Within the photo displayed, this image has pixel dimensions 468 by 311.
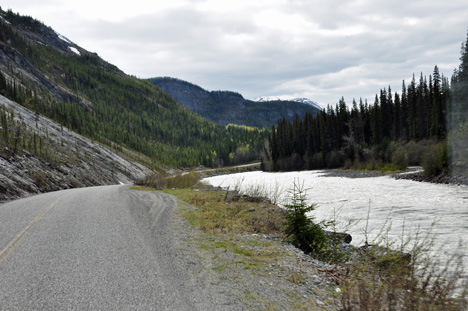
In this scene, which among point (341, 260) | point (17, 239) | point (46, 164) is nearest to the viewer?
point (341, 260)

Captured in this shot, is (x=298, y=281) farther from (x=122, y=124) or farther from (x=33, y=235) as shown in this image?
(x=122, y=124)

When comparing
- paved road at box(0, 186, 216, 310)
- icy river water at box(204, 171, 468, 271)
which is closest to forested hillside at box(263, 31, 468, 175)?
icy river water at box(204, 171, 468, 271)

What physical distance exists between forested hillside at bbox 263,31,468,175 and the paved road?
41209 mm

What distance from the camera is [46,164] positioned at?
37.5 metres

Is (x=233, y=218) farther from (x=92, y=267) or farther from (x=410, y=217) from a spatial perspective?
(x=410, y=217)

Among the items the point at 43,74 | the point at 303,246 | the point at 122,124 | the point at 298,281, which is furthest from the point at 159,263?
the point at 43,74

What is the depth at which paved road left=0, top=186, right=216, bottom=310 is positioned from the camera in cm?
540

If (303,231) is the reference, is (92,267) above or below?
above

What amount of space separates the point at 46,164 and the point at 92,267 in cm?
3707

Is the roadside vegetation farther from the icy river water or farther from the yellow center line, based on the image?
the yellow center line

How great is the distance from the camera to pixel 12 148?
31.7 m

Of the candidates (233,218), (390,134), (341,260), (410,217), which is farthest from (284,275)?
(390,134)

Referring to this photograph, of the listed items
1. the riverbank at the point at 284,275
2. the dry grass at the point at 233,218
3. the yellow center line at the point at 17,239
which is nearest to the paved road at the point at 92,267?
the yellow center line at the point at 17,239

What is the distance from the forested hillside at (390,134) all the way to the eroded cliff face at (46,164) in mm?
48231
